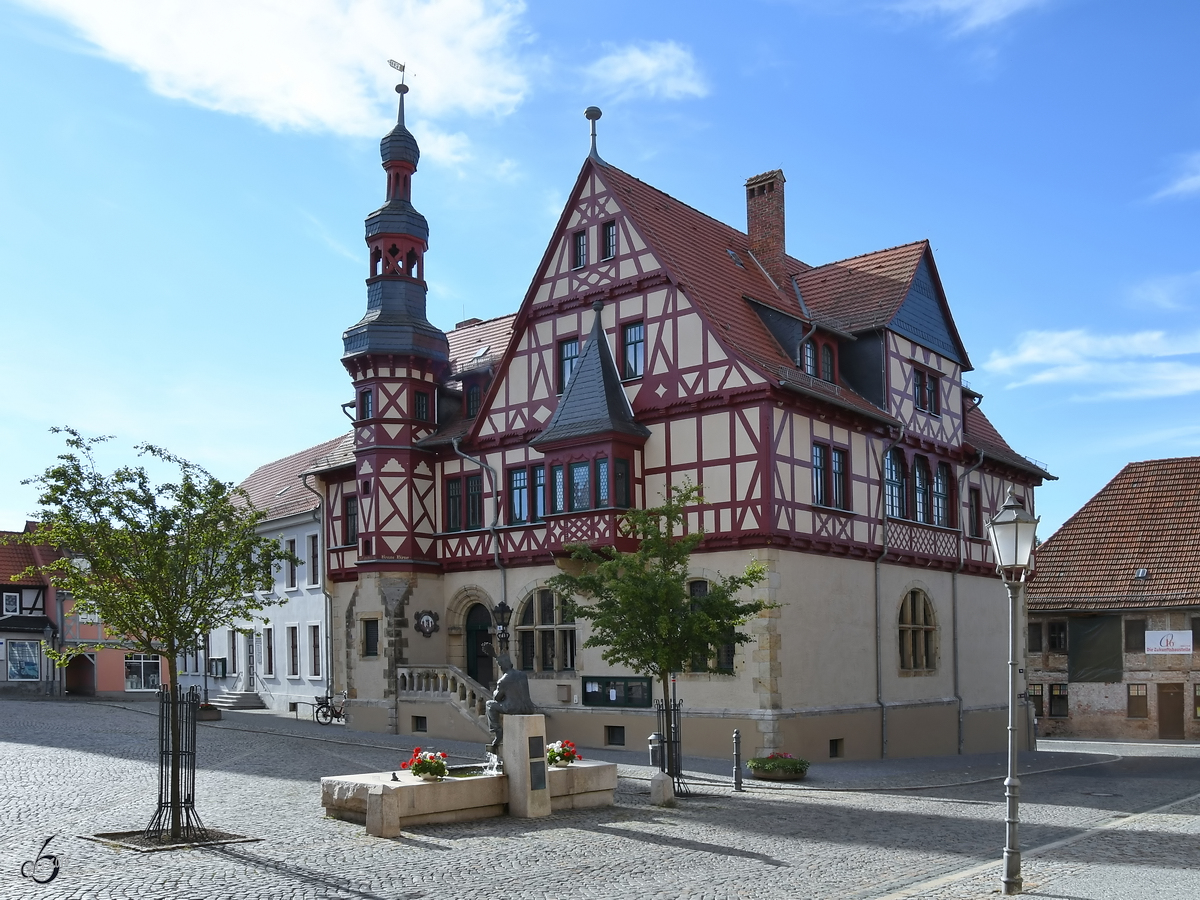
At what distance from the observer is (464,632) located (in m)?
33.8

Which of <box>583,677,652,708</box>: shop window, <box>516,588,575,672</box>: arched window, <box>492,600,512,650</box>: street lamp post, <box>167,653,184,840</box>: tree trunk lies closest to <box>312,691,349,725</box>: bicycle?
<box>516,588,575,672</box>: arched window

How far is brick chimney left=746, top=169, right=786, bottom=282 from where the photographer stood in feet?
111

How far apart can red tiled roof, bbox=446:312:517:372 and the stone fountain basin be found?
1864cm

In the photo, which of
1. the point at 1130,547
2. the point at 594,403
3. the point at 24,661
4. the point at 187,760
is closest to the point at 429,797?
the point at 187,760

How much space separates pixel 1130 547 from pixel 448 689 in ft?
83.8

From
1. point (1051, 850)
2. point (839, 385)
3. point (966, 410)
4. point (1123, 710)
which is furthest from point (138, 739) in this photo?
point (1123, 710)

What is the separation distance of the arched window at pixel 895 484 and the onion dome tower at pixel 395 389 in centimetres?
1209

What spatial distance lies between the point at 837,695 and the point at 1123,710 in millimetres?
18644

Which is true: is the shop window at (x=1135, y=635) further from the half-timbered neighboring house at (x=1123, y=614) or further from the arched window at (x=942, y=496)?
the arched window at (x=942, y=496)

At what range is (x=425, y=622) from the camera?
109 feet

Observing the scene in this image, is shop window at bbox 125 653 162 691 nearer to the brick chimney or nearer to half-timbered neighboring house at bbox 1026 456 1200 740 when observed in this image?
the brick chimney

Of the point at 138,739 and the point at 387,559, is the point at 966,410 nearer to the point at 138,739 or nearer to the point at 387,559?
the point at 387,559

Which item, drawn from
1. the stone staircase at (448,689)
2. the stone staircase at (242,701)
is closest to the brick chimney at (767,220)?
the stone staircase at (448,689)

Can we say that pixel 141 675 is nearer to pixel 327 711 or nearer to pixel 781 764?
pixel 327 711
